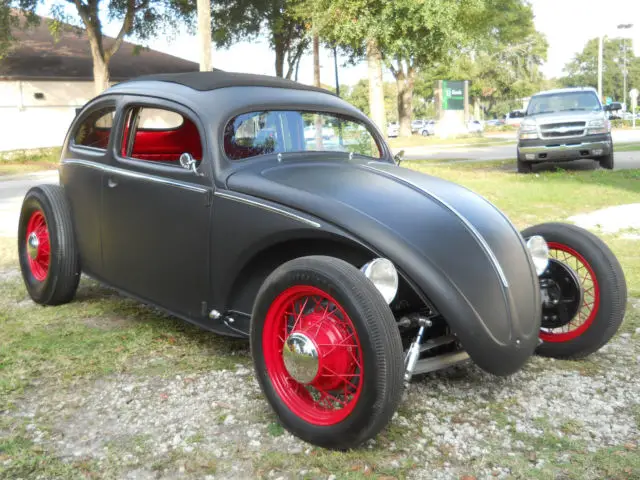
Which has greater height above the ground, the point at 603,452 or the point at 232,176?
the point at 232,176

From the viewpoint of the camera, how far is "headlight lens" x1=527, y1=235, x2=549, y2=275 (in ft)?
12.3

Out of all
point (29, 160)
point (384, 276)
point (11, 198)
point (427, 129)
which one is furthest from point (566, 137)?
point (427, 129)

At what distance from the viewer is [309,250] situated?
140 inches

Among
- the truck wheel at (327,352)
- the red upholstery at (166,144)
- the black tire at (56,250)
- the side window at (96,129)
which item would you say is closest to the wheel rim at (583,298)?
the truck wheel at (327,352)

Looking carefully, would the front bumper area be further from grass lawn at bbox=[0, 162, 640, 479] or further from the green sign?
the green sign

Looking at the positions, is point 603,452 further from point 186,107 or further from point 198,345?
point 186,107

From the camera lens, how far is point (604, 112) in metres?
16.1

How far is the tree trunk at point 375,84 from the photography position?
20.2 meters

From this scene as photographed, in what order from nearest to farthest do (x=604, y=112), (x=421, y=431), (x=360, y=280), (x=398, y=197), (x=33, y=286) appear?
(x=360, y=280) < (x=421, y=431) < (x=398, y=197) < (x=33, y=286) < (x=604, y=112)

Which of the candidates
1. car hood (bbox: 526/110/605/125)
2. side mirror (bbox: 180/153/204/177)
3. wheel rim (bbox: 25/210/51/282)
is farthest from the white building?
side mirror (bbox: 180/153/204/177)

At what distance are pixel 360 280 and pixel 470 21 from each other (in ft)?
74.2

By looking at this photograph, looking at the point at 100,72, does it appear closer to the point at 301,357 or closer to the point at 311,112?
the point at 311,112

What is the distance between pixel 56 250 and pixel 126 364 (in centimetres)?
132

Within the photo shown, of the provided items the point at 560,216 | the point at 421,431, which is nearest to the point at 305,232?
the point at 421,431
